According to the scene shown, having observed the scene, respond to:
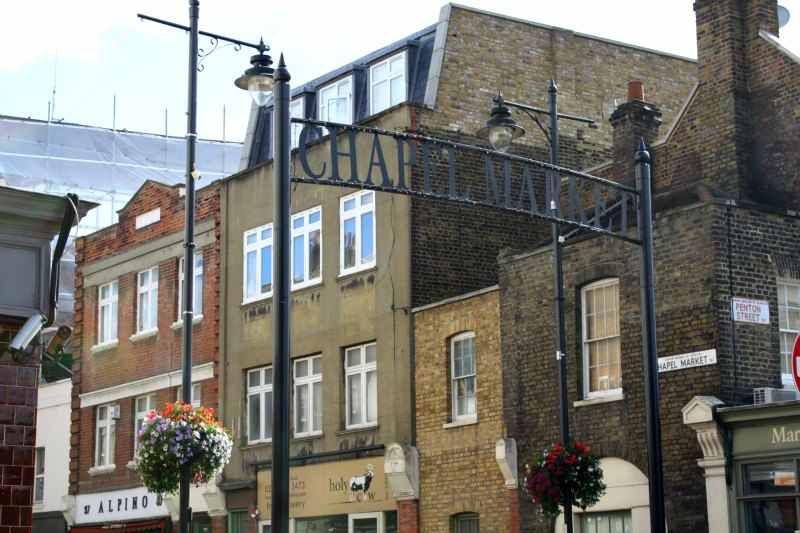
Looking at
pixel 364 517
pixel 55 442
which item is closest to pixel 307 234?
pixel 364 517

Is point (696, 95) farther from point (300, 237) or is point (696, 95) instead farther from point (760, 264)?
point (300, 237)

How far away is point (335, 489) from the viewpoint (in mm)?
29938

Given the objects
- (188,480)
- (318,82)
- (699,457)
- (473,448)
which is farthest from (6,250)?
(318,82)

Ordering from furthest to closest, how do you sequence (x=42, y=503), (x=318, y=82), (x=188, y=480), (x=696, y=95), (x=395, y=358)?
(x=42, y=503) < (x=318, y=82) < (x=395, y=358) < (x=696, y=95) < (x=188, y=480)

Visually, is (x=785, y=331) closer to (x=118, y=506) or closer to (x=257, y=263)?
(x=257, y=263)

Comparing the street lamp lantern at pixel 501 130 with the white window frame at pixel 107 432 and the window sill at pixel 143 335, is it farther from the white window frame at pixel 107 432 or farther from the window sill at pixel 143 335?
the white window frame at pixel 107 432

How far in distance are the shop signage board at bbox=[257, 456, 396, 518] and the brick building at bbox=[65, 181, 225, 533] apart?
278cm

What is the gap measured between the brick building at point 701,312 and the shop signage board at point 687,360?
2 cm

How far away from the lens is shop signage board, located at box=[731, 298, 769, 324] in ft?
74.0

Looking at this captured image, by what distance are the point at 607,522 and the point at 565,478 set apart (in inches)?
97.4

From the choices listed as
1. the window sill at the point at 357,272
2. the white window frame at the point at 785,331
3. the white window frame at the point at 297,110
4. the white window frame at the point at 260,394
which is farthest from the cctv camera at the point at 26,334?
the white window frame at the point at 297,110

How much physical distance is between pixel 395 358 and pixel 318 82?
9.13 meters

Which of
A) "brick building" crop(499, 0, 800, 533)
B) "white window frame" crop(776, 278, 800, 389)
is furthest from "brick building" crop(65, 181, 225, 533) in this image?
"white window frame" crop(776, 278, 800, 389)

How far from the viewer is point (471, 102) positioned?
31.2 meters
